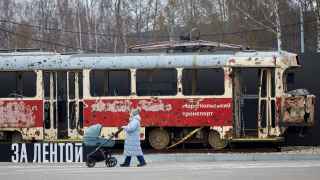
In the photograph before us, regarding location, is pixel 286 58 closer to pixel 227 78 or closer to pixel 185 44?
pixel 227 78

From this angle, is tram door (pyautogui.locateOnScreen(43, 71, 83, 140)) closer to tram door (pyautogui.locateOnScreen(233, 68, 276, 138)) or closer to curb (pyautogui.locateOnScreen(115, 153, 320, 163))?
curb (pyautogui.locateOnScreen(115, 153, 320, 163))

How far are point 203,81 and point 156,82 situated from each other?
143 cm

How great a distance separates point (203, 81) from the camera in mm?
22734

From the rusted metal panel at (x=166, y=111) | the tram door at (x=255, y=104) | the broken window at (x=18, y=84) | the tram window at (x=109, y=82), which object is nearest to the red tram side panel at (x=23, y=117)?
the broken window at (x=18, y=84)

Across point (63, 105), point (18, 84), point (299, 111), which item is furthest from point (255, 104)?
point (18, 84)

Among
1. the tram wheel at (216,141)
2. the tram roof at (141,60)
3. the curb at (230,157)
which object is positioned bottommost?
the curb at (230,157)

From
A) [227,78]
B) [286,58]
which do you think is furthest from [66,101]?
[286,58]

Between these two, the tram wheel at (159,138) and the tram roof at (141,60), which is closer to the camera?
the tram roof at (141,60)

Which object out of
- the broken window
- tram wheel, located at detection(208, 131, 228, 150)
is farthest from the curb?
the broken window

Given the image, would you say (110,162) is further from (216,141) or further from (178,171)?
(216,141)

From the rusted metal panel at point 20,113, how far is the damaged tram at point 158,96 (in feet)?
0.10

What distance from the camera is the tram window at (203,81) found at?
22.5 meters

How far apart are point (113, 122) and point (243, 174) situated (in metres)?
8.14

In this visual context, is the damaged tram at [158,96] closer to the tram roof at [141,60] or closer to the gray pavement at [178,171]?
the tram roof at [141,60]
